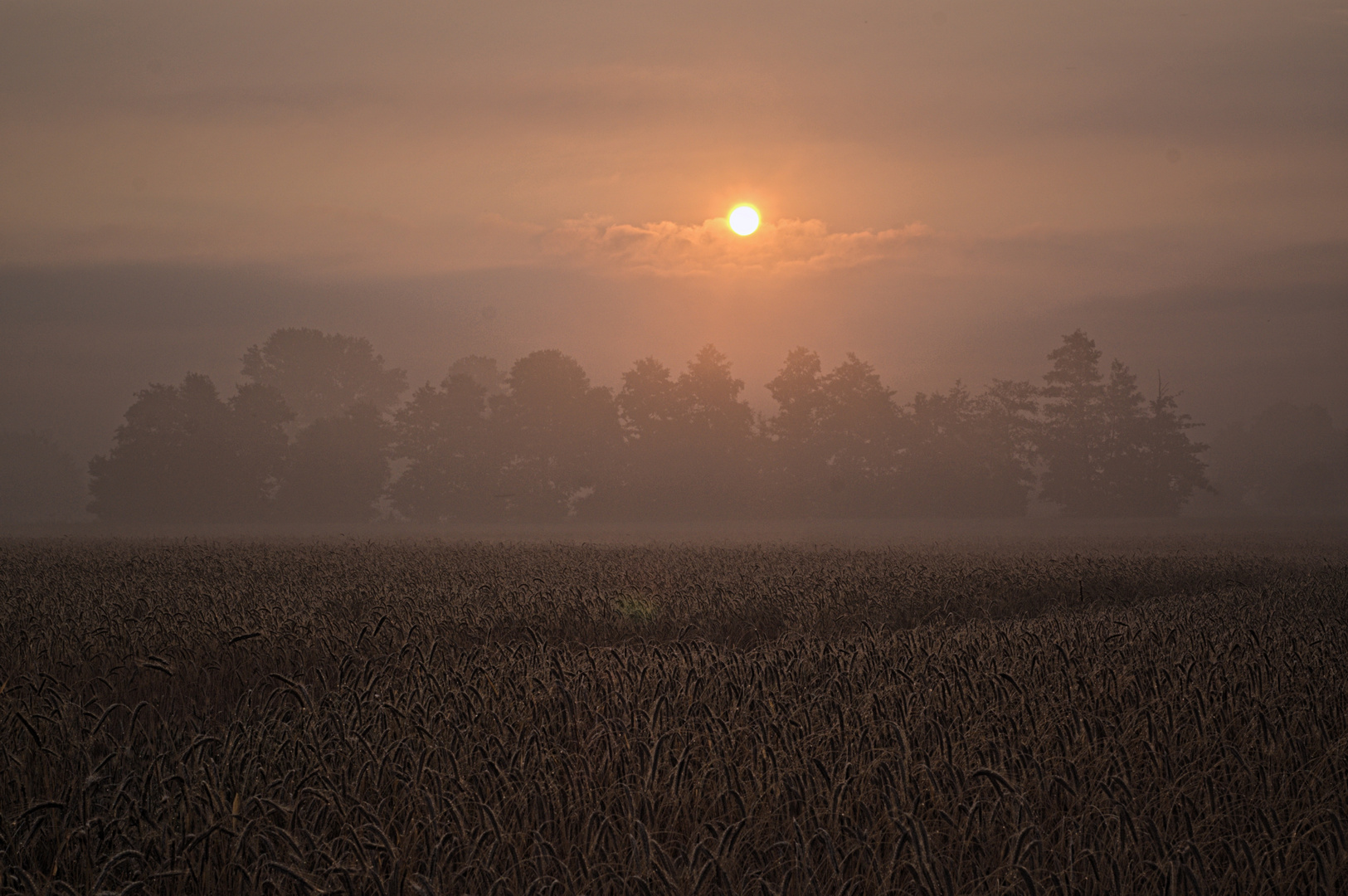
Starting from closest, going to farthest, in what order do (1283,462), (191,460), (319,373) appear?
(191,460)
(319,373)
(1283,462)

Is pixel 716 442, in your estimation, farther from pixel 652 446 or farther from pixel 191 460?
pixel 191 460

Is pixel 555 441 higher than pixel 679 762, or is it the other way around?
pixel 555 441

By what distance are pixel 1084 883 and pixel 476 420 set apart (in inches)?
2226

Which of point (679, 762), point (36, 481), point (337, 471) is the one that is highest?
point (36, 481)

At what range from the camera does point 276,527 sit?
51.2 m

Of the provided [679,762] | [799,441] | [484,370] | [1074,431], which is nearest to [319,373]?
[484,370]

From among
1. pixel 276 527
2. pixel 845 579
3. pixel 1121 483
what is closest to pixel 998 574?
pixel 845 579

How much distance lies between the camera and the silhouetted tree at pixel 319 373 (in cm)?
7375

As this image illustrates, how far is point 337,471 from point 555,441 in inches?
496

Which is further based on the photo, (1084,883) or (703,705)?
(703,705)

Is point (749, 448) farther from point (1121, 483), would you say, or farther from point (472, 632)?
point (472, 632)

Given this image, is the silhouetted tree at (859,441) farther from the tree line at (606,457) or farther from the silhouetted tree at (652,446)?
the silhouetted tree at (652,446)

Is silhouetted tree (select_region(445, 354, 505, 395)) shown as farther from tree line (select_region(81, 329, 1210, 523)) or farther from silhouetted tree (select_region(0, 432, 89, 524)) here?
silhouetted tree (select_region(0, 432, 89, 524))

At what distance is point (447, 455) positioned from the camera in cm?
5784
